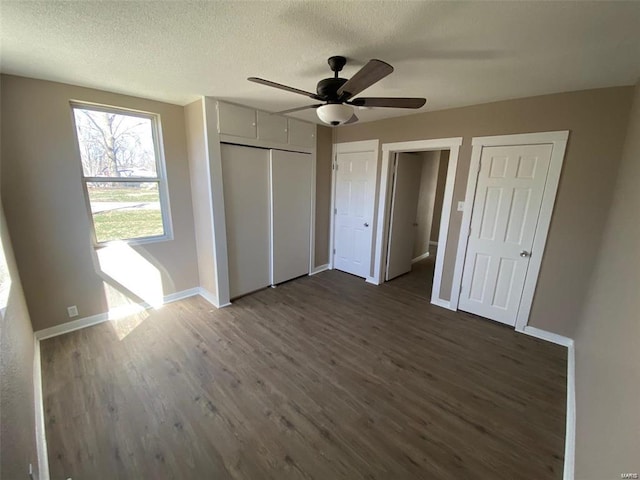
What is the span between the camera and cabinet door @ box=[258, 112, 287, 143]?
3383mm

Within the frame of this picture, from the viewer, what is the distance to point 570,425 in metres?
1.77

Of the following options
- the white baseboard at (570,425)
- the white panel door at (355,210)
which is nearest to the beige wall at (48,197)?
the white panel door at (355,210)

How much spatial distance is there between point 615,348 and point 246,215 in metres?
3.48

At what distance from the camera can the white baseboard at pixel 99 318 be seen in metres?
2.65

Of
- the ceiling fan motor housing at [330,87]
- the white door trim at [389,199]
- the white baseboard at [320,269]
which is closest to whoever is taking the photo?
the ceiling fan motor housing at [330,87]

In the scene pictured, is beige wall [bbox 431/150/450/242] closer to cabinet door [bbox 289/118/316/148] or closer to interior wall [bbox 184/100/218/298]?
cabinet door [bbox 289/118/316/148]

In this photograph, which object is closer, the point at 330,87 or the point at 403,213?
the point at 330,87

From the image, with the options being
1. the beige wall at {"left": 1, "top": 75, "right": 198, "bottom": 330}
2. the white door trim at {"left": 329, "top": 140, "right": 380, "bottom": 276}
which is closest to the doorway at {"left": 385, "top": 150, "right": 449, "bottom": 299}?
the white door trim at {"left": 329, "top": 140, "right": 380, "bottom": 276}

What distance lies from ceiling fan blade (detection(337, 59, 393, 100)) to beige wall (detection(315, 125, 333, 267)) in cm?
249

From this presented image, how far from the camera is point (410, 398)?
80.0 inches

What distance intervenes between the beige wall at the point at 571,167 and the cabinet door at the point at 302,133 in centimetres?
196

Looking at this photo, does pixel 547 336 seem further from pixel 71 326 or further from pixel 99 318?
pixel 71 326

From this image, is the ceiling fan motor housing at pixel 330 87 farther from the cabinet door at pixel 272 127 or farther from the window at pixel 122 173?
the window at pixel 122 173

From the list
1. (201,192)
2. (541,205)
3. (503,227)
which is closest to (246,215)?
(201,192)
